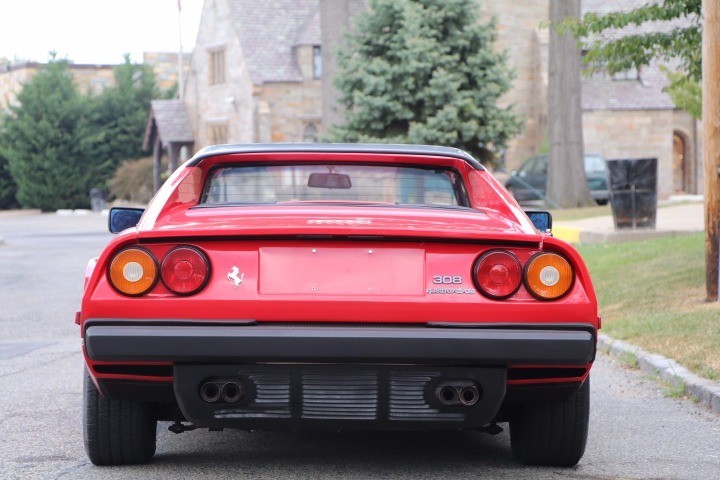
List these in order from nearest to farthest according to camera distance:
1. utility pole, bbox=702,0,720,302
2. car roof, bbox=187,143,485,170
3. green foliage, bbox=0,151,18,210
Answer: car roof, bbox=187,143,485,170 < utility pole, bbox=702,0,720,302 < green foliage, bbox=0,151,18,210

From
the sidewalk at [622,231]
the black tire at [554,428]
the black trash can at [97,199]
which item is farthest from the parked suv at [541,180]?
the black tire at [554,428]

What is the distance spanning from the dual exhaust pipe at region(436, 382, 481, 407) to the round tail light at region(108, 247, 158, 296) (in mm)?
1146

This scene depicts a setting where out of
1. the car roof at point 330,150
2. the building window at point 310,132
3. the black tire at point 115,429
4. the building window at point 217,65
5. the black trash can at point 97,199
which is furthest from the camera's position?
the black trash can at point 97,199

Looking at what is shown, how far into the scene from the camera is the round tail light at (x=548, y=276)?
16.0ft

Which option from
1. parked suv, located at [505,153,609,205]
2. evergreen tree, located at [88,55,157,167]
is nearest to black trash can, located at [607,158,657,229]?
parked suv, located at [505,153,609,205]

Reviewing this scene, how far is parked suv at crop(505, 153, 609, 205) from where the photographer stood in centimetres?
3684

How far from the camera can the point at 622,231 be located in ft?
64.4

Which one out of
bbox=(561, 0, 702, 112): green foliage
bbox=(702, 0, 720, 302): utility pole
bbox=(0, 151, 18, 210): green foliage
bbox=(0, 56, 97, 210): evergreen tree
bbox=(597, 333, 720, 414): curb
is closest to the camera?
bbox=(597, 333, 720, 414): curb

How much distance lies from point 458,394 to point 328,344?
0.55 meters

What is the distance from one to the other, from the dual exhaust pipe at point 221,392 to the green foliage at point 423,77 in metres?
25.4

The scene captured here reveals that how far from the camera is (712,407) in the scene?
7305 mm

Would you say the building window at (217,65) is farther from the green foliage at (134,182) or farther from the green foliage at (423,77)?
the green foliage at (423,77)

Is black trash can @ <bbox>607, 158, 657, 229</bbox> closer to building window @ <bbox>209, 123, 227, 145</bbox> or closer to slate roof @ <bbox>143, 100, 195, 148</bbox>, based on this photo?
building window @ <bbox>209, 123, 227, 145</bbox>

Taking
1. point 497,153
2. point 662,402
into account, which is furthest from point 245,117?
point 662,402
